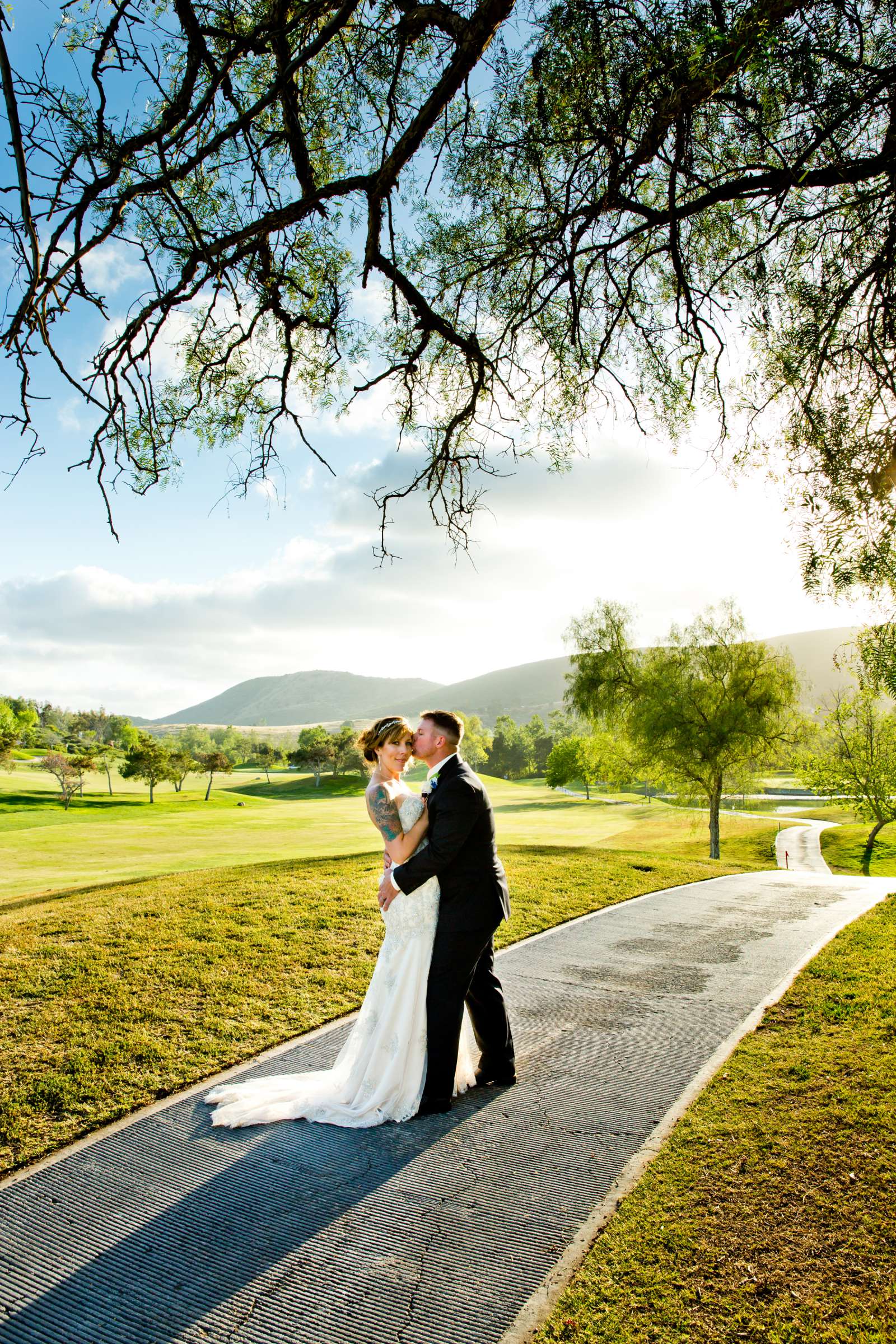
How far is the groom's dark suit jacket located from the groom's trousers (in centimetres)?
11

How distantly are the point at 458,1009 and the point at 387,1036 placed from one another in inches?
18.6

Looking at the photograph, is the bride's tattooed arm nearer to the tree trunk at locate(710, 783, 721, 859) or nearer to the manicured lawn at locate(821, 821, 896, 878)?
the tree trunk at locate(710, 783, 721, 859)

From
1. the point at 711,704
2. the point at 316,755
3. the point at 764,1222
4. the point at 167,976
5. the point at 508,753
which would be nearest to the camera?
the point at 764,1222

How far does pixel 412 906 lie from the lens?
4.69 meters

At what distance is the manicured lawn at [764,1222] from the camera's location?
2615mm

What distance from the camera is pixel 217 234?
5770mm

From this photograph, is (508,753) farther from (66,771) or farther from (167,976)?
(167,976)

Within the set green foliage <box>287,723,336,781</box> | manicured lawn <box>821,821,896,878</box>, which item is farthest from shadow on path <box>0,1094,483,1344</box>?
green foliage <box>287,723,336,781</box>

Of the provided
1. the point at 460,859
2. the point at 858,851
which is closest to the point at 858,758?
the point at 858,851

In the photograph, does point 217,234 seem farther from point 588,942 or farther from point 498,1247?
point 588,942

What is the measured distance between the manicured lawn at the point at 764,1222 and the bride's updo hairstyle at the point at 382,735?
2.78m

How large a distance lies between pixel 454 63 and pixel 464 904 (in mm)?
4934

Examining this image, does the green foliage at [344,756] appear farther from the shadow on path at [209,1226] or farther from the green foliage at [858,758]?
the shadow on path at [209,1226]

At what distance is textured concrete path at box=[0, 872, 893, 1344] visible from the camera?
2.74 m
